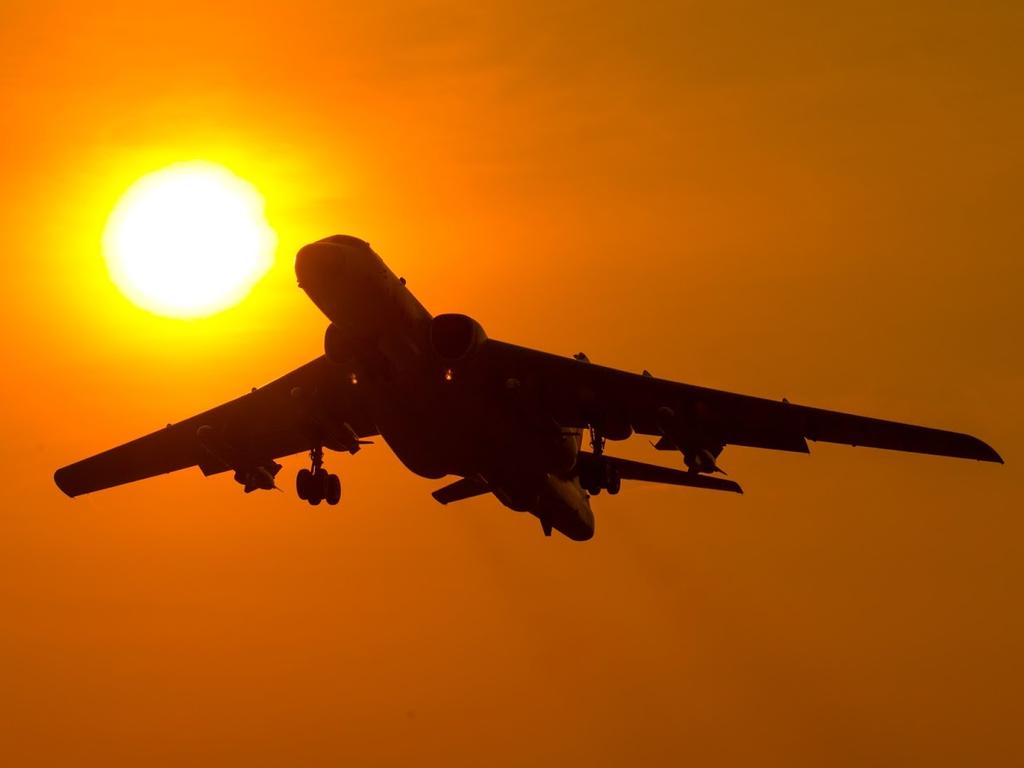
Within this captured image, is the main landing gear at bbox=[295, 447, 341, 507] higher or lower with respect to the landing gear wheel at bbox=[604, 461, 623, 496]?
higher

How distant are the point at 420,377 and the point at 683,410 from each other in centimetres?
796

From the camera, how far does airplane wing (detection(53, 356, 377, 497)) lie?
4556cm

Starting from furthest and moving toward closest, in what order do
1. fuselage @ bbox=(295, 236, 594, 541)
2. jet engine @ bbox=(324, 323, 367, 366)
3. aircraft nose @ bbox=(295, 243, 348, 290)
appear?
jet engine @ bbox=(324, 323, 367, 366) → fuselage @ bbox=(295, 236, 594, 541) → aircraft nose @ bbox=(295, 243, 348, 290)

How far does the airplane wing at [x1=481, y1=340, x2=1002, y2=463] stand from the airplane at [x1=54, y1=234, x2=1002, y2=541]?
4 centimetres

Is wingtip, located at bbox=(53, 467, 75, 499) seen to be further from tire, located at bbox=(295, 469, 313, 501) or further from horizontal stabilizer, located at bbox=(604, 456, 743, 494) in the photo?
horizontal stabilizer, located at bbox=(604, 456, 743, 494)

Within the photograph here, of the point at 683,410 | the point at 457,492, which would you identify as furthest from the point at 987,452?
the point at 457,492

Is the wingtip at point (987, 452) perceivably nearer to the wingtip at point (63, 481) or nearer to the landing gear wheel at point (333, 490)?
the landing gear wheel at point (333, 490)

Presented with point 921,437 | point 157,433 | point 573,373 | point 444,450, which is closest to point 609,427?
point 573,373

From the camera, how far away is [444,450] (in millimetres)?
41594

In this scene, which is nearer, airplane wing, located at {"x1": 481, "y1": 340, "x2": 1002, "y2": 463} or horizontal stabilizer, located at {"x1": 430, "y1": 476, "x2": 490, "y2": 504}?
airplane wing, located at {"x1": 481, "y1": 340, "x2": 1002, "y2": 463}

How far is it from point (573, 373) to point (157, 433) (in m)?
15.2

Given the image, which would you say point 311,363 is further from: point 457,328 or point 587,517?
point 587,517

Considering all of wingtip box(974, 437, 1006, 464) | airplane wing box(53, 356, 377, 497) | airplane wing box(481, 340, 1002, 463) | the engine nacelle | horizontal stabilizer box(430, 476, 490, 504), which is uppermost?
airplane wing box(53, 356, 377, 497)

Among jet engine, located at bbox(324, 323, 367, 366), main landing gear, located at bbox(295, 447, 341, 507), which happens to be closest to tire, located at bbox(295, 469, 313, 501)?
main landing gear, located at bbox(295, 447, 341, 507)
